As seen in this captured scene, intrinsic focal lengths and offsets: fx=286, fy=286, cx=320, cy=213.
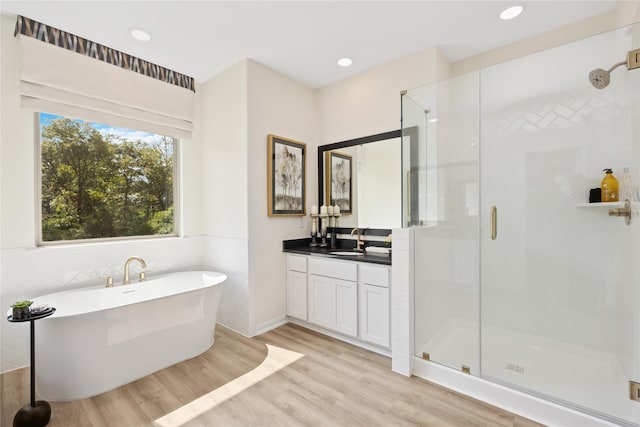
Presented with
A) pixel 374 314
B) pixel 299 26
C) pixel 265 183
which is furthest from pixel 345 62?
pixel 374 314

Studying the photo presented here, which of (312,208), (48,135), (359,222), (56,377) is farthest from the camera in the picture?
(312,208)

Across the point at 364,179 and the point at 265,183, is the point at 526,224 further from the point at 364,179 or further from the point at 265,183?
the point at 265,183

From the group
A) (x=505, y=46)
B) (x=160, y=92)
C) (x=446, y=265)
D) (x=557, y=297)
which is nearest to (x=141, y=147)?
(x=160, y=92)

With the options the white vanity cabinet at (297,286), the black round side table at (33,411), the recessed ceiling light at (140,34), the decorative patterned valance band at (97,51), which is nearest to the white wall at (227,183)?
the decorative patterned valance band at (97,51)

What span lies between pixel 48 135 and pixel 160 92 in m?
1.07

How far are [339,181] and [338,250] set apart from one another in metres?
0.85

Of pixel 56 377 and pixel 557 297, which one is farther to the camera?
pixel 557 297

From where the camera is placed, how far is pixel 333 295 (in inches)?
113

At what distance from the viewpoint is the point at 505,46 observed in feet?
8.92

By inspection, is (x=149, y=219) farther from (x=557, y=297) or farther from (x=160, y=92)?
(x=557, y=297)

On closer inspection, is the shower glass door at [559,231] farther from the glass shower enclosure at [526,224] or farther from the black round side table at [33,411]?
the black round side table at [33,411]

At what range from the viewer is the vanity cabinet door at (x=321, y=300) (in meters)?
2.89

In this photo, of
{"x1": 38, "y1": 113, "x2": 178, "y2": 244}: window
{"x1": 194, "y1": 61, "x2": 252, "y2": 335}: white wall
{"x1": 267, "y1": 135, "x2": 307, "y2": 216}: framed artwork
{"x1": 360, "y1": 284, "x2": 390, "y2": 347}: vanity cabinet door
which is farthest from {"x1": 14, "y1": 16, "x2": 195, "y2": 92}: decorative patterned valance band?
{"x1": 360, "y1": 284, "x2": 390, "y2": 347}: vanity cabinet door

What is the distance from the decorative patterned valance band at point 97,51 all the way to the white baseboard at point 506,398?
3699mm
